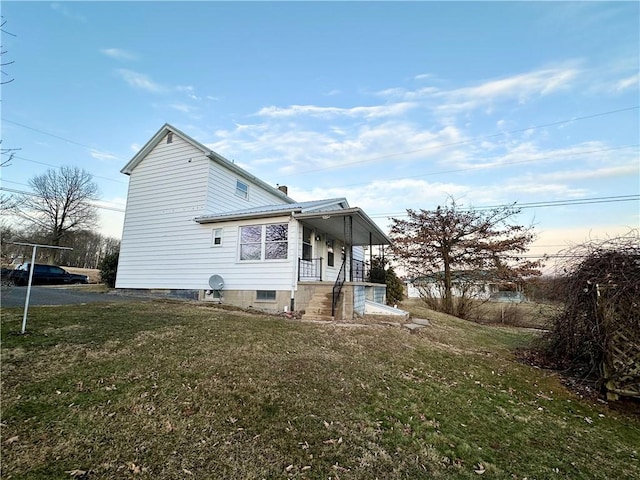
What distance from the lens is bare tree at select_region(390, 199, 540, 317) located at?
1589 centimetres

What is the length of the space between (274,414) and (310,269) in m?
9.08

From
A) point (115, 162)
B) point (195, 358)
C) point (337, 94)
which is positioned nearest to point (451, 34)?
point (337, 94)

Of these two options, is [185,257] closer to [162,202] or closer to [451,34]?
[162,202]

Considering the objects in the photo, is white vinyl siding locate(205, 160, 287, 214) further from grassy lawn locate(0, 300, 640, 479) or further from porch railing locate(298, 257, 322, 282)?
grassy lawn locate(0, 300, 640, 479)

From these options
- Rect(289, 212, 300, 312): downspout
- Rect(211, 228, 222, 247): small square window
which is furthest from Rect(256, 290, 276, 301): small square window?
Rect(211, 228, 222, 247): small square window

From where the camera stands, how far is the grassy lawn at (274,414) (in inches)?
105

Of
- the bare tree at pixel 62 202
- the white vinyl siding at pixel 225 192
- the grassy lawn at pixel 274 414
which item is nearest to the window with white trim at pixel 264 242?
the white vinyl siding at pixel 225 192

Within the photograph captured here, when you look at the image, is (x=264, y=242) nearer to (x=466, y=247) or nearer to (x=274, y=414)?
(x=274, y=414)

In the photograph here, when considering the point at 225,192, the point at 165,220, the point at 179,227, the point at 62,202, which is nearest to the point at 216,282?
the point at 179,227

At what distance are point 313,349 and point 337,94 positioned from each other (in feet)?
40.4

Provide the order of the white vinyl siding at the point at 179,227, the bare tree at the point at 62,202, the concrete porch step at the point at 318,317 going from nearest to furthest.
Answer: the concrete porch step at the point at 318,317, the white vinyl siding at the point at 179,227, the bare tree at the point at 62,202

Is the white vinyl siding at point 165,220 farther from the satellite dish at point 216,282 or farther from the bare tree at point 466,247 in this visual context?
the bare tree at point 466,247

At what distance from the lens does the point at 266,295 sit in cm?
1118

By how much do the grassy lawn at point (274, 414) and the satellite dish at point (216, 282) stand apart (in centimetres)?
545
